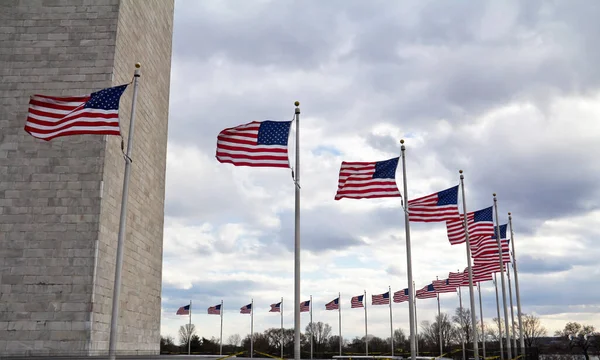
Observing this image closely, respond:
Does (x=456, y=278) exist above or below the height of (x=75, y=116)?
below

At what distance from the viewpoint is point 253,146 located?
19.7m

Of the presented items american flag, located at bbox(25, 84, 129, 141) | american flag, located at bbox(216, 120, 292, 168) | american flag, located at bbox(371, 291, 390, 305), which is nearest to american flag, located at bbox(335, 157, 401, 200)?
Result: american flag, located at bbox(216, 120, 292, 168)

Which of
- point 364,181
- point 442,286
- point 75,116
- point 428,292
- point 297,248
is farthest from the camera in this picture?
point 428,292

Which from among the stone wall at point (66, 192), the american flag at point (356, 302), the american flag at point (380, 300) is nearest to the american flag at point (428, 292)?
the american flag at point (380, 300)

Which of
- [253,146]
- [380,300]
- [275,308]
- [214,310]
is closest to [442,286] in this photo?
[380,300]

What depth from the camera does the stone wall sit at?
2512 cm

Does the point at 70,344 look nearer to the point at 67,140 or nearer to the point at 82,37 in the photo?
the point at 67,140

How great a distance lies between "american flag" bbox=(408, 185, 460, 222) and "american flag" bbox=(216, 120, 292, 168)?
6831 mm

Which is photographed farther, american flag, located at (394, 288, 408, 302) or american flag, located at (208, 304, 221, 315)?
american flag, located at (208, 304, 221, 315)

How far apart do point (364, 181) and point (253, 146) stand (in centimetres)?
466

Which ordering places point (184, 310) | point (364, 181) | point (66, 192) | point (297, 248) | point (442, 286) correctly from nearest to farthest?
point (297, 248) → point (364, 181) → point (66, 192) → point (442, 286) → point (184, 310)

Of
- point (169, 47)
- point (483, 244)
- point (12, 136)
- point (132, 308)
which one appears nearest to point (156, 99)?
point (169, 47)

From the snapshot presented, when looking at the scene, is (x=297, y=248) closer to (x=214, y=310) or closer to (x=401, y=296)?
Result: (x=401, y=296)

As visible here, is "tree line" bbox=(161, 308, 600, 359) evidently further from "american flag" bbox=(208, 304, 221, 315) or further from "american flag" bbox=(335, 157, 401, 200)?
"american flag" bbox=(335, 157, 401, 200)
